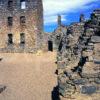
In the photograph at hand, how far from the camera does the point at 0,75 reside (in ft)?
118

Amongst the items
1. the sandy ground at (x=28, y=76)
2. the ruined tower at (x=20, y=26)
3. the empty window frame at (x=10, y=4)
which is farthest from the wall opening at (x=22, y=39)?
the empty window frame at (x=10, y=4)

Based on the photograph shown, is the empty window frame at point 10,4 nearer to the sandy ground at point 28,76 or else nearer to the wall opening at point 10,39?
the wall opening at point 10,39

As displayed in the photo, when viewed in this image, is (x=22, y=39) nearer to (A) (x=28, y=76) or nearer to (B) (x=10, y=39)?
(B) (x=10, y=39)

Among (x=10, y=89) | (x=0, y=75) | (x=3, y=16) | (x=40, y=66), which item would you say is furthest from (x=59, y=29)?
(x=10, y=89)

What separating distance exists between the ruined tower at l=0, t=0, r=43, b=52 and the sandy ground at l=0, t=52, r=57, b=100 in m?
2.50

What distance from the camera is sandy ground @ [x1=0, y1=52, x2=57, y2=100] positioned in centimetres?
2916

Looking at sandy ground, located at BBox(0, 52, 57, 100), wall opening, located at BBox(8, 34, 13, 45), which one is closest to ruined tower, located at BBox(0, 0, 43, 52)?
wall opening, located at BBox(8, 34, 13, 45)

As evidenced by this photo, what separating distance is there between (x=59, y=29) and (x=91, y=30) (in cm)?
3455

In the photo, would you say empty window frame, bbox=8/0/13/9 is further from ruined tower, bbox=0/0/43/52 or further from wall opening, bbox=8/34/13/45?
wall opening, bbox=8/34/13/45

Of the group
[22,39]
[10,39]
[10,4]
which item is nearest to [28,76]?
[22,39]

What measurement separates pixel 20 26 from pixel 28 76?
15605 millimetres

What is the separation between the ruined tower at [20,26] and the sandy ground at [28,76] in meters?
2.50

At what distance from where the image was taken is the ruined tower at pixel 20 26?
49.9 metres

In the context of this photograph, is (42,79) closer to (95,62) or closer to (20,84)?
(20,84)
